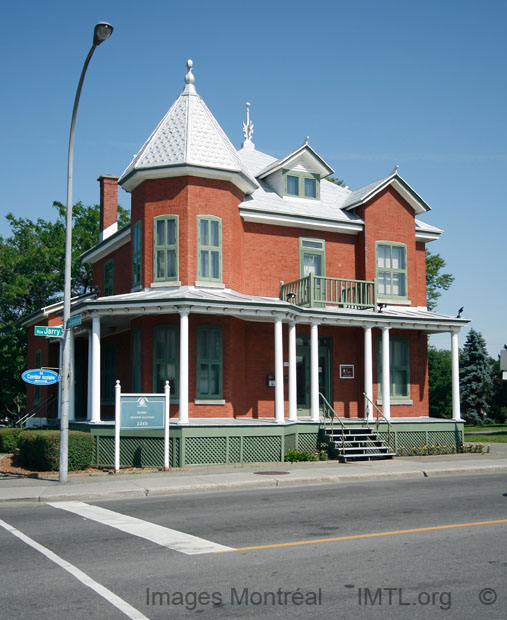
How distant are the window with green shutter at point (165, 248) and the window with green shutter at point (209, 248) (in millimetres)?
726

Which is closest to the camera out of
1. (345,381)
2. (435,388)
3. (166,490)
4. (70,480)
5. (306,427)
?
(166,490)

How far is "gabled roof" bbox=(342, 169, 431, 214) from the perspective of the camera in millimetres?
24719

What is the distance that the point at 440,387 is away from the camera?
204ft

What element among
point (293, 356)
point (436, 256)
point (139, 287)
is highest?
point (436, 256)

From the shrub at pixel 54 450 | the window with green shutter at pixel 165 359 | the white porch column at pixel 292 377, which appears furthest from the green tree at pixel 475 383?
the shrub at pixel 54 450

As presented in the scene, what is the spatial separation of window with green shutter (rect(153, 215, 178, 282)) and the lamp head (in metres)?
7.77

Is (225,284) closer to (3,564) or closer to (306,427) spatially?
(306,427)

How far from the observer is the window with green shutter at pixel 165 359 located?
2073 centimetres

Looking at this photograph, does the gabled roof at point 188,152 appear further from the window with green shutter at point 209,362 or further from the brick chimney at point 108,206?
the brick chimney at point 108,206

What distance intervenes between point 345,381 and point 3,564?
57.5 ft

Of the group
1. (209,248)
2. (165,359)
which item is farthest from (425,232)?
(165,359)

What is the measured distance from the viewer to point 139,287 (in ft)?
72.0

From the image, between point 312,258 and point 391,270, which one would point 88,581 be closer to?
point 312,258

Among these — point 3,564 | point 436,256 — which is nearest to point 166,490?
point 3,564
